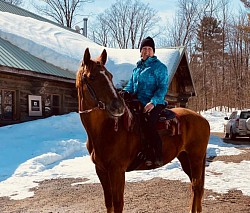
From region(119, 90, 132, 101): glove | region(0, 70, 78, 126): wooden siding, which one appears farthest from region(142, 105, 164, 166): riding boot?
region(0, 70, 78, 126): wooden siding

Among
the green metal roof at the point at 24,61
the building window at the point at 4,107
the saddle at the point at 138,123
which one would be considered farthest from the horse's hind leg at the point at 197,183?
the building window at the point at 4,107

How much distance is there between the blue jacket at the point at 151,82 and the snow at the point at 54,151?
3343 mm

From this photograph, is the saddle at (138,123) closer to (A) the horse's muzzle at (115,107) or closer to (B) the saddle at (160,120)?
(B) the saddle at (160,120)

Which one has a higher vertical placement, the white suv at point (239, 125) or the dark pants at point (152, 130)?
the dark pants at point (152, 130)

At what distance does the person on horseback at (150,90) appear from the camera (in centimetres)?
417

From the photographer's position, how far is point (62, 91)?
646 inches

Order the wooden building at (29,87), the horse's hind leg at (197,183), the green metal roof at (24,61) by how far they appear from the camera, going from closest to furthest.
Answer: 1. the horse's hind leg at (197,183)
2. the green metal roof at (24,61)
3. the wooden building at (29,87)

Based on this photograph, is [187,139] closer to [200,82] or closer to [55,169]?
[55,169]

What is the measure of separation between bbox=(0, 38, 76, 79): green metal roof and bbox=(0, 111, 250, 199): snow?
222cm

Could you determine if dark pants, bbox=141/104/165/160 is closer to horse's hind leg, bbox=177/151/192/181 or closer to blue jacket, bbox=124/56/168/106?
blue jacket, bbox=124/56/168/106

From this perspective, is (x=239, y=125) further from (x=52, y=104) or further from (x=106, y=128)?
(x=106, y=128)

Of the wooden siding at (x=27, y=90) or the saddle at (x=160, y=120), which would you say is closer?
the saddle at (x=160, y=120)

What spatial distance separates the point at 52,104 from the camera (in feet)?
52.7

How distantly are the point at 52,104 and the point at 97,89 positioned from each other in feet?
42.1
